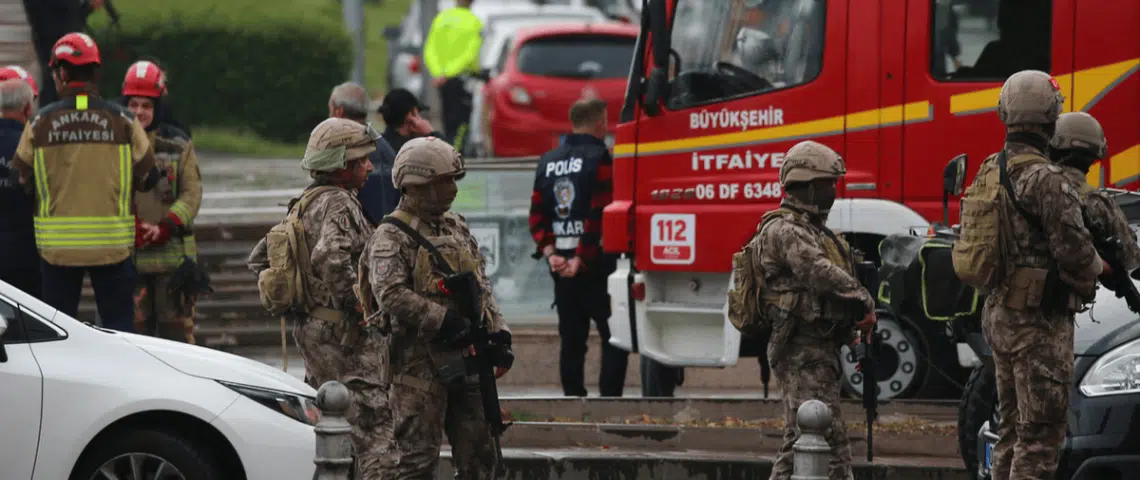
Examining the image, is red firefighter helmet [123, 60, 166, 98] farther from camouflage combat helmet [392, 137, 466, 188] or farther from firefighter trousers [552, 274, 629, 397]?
camouflage combat helmet [392, 137, 466, 188]

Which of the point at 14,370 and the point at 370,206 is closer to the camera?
the point at 14,370

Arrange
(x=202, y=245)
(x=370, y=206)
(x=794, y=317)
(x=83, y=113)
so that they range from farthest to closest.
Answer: (x=202, y=245), (x=83, y=113), (x=370, y=206), (x=794, y=317)

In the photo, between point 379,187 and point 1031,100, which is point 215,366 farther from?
point 1031,100

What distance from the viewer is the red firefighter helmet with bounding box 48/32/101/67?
9.95 m

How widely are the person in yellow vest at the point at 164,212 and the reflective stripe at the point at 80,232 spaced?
55 cm

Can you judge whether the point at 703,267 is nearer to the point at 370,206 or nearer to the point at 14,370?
the point at 370,206

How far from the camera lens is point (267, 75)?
2308 cm

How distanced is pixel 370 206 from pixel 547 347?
4.43m

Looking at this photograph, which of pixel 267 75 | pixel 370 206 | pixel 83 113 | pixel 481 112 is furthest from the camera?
pixel 267 75

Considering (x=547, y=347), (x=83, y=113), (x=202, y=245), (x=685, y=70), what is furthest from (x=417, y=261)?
(x=202, y=245)

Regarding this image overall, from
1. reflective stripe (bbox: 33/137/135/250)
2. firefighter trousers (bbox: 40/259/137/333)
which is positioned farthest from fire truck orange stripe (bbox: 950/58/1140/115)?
firefighter trousers (bbox: 40/259/137/333)

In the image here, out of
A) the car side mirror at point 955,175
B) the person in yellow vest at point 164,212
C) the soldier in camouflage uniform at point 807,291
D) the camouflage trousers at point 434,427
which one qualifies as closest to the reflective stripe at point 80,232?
the person in yellow vest at point 164,212

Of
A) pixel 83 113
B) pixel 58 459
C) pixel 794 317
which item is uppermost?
pixel 83 113

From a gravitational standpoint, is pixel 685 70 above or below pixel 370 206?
above
